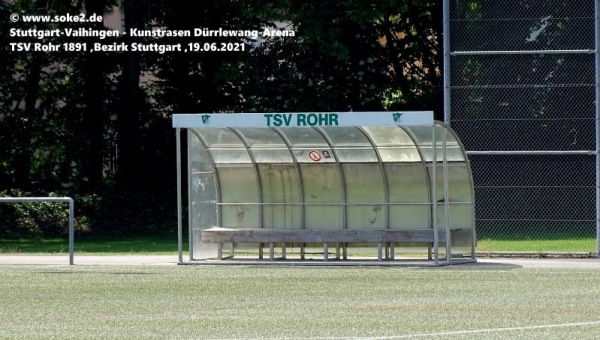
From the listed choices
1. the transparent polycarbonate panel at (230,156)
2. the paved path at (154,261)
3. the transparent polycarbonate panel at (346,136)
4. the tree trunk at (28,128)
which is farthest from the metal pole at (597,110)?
the tree trunk at (28,128)

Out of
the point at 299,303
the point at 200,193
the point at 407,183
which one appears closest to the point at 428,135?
the point at 407,183

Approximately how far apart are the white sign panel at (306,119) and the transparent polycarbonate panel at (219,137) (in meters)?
1.41

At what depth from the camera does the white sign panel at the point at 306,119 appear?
827 inches

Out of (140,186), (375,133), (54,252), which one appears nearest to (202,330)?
(375,133)

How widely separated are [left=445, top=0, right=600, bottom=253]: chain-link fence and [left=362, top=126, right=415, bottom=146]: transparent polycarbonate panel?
1.15 metres

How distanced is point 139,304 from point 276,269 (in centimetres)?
643

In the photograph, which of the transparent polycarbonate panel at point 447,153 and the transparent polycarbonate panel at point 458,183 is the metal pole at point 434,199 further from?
the transparent polycarbonate panel at point 458,183

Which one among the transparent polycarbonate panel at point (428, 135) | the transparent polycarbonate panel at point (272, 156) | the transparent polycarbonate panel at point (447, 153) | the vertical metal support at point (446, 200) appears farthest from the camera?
the transparent polycarbonate panel at point (272, 156)

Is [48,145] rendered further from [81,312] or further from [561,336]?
[561,336]

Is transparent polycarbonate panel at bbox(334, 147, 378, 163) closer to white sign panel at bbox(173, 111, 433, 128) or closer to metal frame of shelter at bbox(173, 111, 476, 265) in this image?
metal frame of shelter at bbox(173, 111, 476, 265)

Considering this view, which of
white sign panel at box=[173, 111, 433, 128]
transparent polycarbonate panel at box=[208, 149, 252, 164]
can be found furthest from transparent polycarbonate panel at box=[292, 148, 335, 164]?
white sign panel at box=[173, 111, 433, 128]

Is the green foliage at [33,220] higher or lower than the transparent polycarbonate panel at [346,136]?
lower

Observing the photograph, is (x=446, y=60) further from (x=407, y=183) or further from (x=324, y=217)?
(x=324, y=217)

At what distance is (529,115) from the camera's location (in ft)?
78.8
